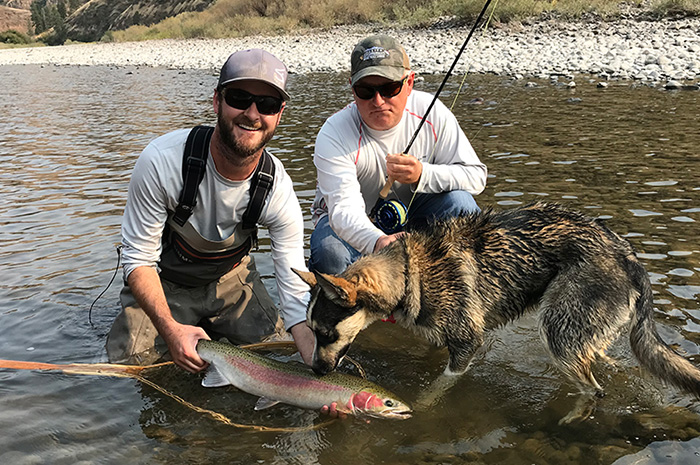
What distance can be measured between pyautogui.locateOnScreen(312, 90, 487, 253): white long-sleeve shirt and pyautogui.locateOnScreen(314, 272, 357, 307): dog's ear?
116 cm

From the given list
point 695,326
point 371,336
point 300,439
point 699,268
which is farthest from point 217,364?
point 699,268

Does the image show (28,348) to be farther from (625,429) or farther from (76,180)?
(76,180)

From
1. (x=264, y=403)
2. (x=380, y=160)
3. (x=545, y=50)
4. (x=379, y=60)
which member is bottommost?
(x=545, y=50)

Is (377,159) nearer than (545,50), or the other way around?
(377,159)

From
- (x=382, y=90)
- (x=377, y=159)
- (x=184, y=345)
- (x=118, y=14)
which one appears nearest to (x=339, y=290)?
(x=184, y=345)

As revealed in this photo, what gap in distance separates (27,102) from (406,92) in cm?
2211

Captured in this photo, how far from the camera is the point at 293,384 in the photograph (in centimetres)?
419

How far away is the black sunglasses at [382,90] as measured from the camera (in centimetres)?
523

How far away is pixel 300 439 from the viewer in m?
4.18

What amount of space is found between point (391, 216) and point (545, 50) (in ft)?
65.1

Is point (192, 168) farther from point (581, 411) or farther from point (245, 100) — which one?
point (581, 411)

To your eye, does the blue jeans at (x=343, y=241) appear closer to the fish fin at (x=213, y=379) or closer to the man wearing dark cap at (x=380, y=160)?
the man wearing dark cap at (x=380, y=160)

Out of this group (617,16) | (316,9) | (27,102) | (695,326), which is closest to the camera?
(695,326)

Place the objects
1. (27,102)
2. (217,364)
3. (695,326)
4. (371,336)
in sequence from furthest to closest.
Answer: (27,102) → (371,336) → (695,326) → (217,364)
